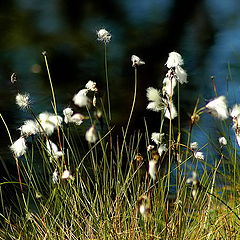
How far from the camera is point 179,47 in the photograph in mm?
8219

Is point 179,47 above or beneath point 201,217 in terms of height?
above

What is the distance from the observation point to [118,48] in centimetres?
802

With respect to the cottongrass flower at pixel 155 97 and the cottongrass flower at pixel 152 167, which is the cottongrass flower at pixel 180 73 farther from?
the cottongrass flower at pixel 152 167

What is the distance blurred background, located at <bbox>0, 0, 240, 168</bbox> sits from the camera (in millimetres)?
5926

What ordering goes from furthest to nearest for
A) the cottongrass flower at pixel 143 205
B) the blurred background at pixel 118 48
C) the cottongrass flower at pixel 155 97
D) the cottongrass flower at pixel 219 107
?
1. the blurred background at pixel 118 48
2. the cottongrass flower at pixel 155 97
3. the cottongrass flower at pixel 219 107
4. the cottongrass flower at pixel 143 205

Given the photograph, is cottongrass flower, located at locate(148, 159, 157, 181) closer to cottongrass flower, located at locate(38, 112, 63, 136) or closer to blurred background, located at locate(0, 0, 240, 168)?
cottongrass flower, located at locate(38, 112, 63, 136)

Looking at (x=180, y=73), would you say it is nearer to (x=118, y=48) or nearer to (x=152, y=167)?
(x=152, y=167)

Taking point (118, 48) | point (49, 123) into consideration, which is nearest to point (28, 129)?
point (49, 123)

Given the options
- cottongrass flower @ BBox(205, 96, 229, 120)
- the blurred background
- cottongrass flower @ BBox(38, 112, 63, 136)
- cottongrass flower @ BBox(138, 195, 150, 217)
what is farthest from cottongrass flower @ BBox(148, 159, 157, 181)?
the blurred background

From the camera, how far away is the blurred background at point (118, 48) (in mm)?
5926

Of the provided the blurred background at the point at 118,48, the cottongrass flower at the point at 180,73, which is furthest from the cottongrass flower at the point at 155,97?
the blurred background at the point at 118,48

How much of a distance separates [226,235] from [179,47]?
21.4 feet

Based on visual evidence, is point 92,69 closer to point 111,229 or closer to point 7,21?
point 7,21

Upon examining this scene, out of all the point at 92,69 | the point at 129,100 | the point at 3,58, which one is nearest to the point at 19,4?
the point at 3,58
